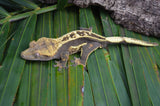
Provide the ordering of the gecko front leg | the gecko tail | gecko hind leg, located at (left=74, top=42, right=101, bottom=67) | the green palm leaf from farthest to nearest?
the gecko tail
gecko hind leg, located at (left=74, top=42, right=101, bottom=67)
the gecko front leg
the green palm leaf

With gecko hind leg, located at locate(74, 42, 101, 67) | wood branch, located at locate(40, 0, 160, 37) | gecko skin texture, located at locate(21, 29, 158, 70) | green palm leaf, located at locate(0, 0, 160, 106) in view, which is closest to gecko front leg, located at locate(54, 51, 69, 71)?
gecko skin texture, located at locate(21, 29, 158, 70)

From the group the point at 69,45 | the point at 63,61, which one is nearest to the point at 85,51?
the point at 69,45

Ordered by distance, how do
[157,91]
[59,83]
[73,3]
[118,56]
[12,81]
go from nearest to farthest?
[12,81]
[59,83]
[157,91]
[118,56]
[73,3]

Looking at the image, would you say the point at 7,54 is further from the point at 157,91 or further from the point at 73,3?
the point at 157,91

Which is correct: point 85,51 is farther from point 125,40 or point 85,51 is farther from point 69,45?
point 125,40


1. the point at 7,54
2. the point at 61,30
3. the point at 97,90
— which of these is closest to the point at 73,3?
the point at 61,30

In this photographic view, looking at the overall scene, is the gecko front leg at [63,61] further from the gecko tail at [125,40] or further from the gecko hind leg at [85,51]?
the gecko tail at [125,40]

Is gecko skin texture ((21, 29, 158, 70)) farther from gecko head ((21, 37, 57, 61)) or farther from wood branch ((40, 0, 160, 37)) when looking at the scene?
wood branch ((40, 0, 160, 37))
